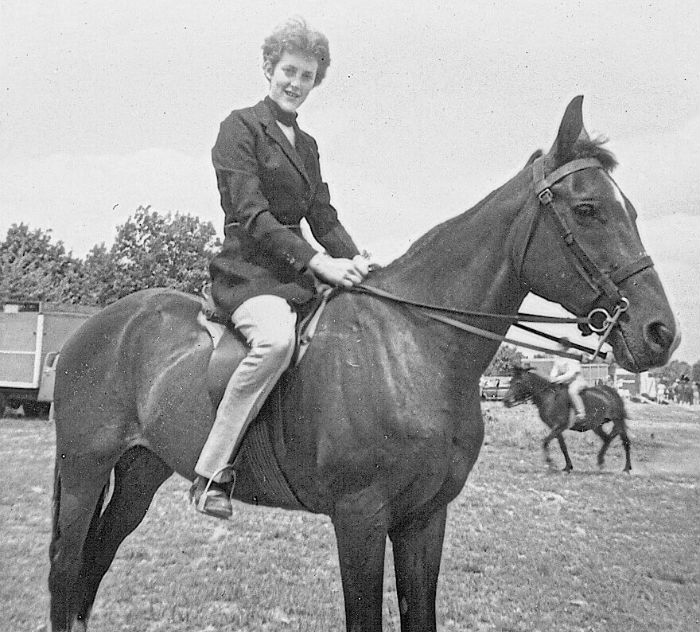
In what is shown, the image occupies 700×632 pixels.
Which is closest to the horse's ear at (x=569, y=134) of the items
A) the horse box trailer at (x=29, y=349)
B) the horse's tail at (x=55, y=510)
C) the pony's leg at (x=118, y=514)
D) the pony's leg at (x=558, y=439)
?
the pony's leg at (x=118, y=514)

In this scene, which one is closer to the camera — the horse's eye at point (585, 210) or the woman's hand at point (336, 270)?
the horse's eye at point (585, 210)

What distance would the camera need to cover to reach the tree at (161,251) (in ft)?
16.9

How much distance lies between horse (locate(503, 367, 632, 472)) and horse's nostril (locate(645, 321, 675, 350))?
972 centimetres

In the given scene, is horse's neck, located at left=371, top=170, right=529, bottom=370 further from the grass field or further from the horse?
the horse

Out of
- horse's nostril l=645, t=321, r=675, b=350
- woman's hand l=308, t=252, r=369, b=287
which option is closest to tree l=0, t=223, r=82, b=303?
woman's hand l=308, t=252, r=369, b=287

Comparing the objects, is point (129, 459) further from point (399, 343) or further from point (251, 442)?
point (399, 343)

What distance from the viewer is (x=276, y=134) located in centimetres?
337

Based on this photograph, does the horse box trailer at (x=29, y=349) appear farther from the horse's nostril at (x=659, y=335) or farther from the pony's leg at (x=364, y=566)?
the horse's nostril at (x=659, y=335)

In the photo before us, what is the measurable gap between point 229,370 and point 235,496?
604 millimetres

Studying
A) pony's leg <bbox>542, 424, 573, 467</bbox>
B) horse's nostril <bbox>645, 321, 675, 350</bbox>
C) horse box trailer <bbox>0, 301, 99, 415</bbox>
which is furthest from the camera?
horse box trailer <bbox>0, 301, 99, 415</bbox>

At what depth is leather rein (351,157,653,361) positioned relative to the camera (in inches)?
109

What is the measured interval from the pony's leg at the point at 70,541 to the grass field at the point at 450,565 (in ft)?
0.74

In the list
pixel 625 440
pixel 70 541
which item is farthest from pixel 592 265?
pixel 625 440

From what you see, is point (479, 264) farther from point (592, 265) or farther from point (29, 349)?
point (29, 349)
